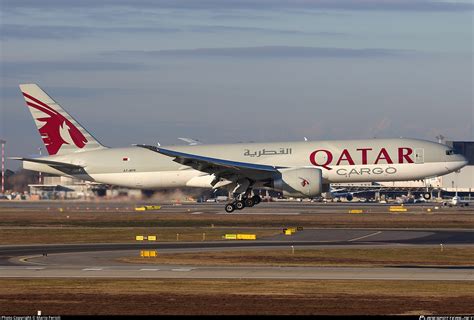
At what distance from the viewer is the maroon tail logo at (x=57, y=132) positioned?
75.1 m

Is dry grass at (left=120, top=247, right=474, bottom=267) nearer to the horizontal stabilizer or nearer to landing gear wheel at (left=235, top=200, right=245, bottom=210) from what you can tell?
landing gear wheel at (left=235, top=200, right=245, bottom=210)

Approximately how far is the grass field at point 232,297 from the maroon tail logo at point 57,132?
42440 millimetres

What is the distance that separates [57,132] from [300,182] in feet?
70.3

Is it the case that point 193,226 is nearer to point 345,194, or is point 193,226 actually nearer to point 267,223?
point 267,223

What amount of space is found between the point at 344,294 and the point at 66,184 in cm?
8138

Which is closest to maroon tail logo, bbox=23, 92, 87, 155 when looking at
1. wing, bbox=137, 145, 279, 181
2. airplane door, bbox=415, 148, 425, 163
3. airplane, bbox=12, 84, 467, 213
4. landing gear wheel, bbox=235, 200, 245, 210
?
airplane, bbox=12, 84, 467, 213

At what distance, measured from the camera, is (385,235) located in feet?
181

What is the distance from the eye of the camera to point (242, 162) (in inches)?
2768

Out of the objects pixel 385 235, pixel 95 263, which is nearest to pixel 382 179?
pixel 385 235

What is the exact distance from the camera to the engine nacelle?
66.1 m

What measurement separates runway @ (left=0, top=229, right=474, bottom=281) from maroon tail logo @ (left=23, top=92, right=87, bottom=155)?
79.7ft

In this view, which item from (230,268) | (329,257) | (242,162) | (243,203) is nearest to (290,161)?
(242,162)

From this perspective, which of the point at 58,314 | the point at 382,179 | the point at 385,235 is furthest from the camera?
the point at 382,179

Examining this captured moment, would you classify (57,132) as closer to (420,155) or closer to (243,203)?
(243,203)
